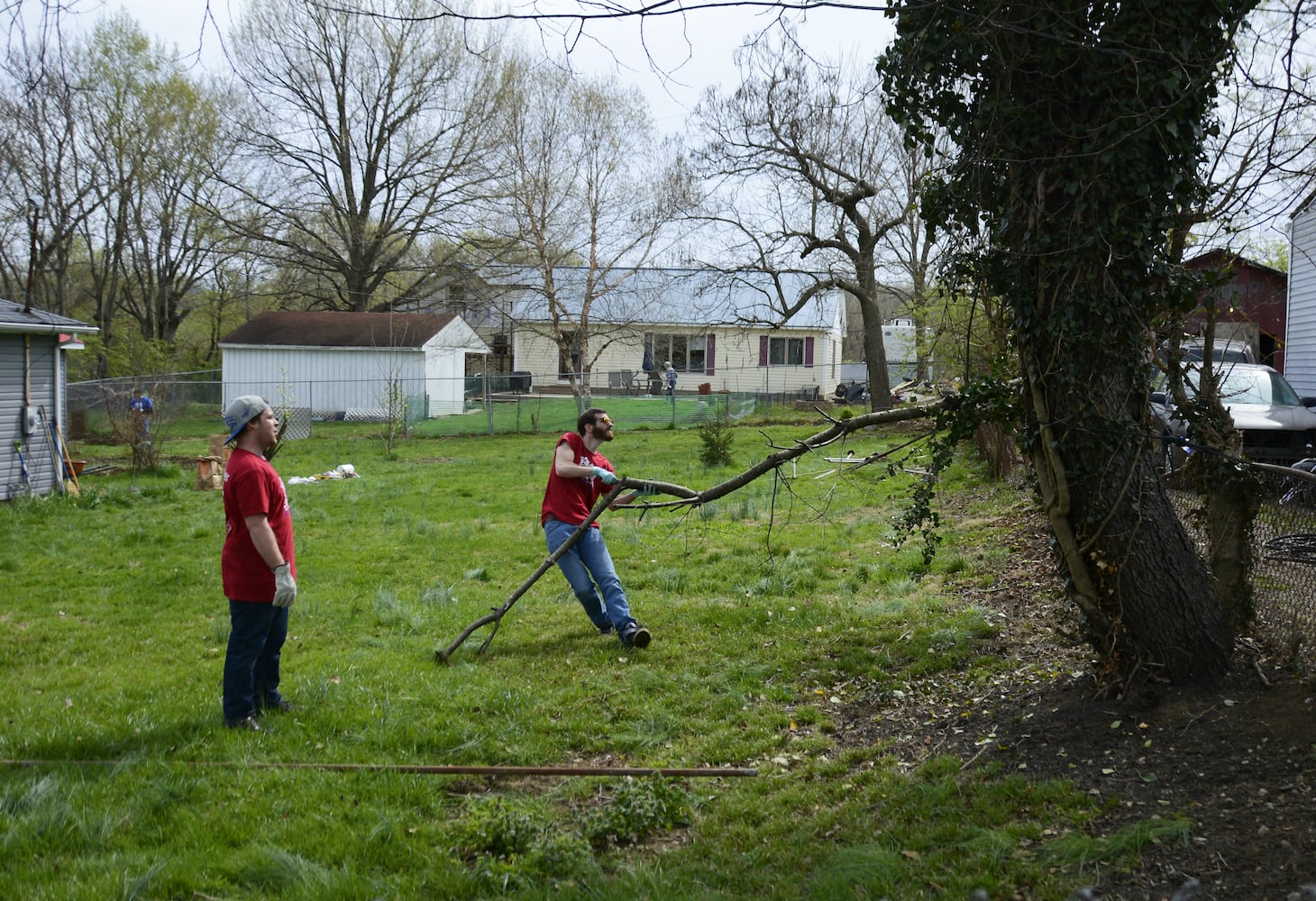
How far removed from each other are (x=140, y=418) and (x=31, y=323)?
3328 mm

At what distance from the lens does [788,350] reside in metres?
43.9

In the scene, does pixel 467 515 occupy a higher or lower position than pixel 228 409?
lower

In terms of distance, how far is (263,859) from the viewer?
13.0 ft

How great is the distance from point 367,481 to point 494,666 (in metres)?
11.1

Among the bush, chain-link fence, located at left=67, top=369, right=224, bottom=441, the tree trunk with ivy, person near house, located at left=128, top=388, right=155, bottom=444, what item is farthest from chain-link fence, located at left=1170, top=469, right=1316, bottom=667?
chain-link fence, located at left=67, top=369, right=224, bottom=441

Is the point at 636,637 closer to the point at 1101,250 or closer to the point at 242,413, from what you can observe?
the point at 242,413

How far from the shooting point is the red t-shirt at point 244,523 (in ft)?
17.6

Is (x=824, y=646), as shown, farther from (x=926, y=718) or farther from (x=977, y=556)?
(x=977, y=556)

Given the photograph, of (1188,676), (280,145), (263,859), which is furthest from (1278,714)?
(280,145)

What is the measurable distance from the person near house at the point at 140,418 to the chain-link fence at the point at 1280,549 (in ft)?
56.9

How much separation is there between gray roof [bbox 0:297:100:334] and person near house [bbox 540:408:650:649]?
11.1 metres

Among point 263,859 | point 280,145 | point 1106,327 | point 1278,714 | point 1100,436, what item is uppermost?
point 280,145

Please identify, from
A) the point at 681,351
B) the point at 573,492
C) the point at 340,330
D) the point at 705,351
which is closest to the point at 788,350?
the point at 705,351

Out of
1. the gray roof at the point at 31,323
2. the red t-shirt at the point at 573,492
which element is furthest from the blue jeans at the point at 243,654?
the gray roof at the point at 31,323
